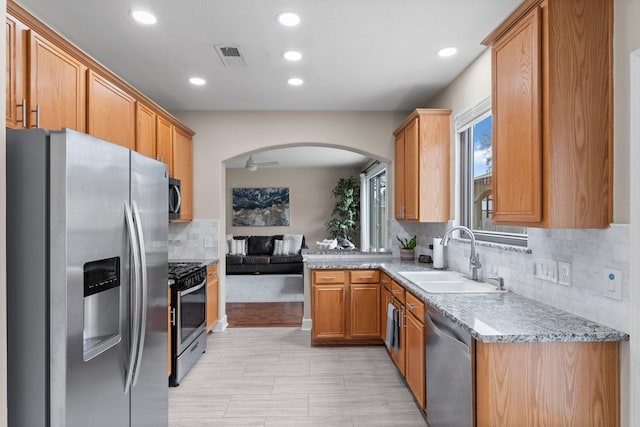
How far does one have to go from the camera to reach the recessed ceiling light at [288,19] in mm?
2395

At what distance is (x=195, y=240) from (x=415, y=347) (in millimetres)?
Result: 2863

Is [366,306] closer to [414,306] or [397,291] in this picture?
[397,291]

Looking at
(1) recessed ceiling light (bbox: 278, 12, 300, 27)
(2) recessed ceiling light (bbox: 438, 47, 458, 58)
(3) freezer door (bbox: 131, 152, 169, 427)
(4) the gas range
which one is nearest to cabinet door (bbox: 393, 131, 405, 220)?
(2) recessed ceiling light (bbox: 438, 47, 458, 58)

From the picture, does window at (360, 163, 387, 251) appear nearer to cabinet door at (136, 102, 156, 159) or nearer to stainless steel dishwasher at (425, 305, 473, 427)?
cabinet door at (136, 102, 156, 159)

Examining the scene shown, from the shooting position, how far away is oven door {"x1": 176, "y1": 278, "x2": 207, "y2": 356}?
3.14 m

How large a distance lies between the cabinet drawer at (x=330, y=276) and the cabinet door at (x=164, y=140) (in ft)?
5.82

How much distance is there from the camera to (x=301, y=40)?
274cm

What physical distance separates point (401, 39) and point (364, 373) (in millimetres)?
2635

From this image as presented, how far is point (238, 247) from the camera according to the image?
888 centimetres

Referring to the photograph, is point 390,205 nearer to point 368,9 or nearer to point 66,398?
point 368,9

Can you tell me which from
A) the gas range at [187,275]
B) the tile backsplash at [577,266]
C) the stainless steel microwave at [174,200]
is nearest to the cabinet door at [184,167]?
the stainless steel microwave at [174,200]

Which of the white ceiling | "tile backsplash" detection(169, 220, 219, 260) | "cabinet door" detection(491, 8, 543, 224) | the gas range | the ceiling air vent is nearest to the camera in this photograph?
"cabinet door" detection(491, 8, 543, 224)

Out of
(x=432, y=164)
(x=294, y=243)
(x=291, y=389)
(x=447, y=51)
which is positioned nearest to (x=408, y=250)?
(x=432, y=164)

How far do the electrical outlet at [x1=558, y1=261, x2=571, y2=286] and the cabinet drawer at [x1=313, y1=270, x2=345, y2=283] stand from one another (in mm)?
2203
